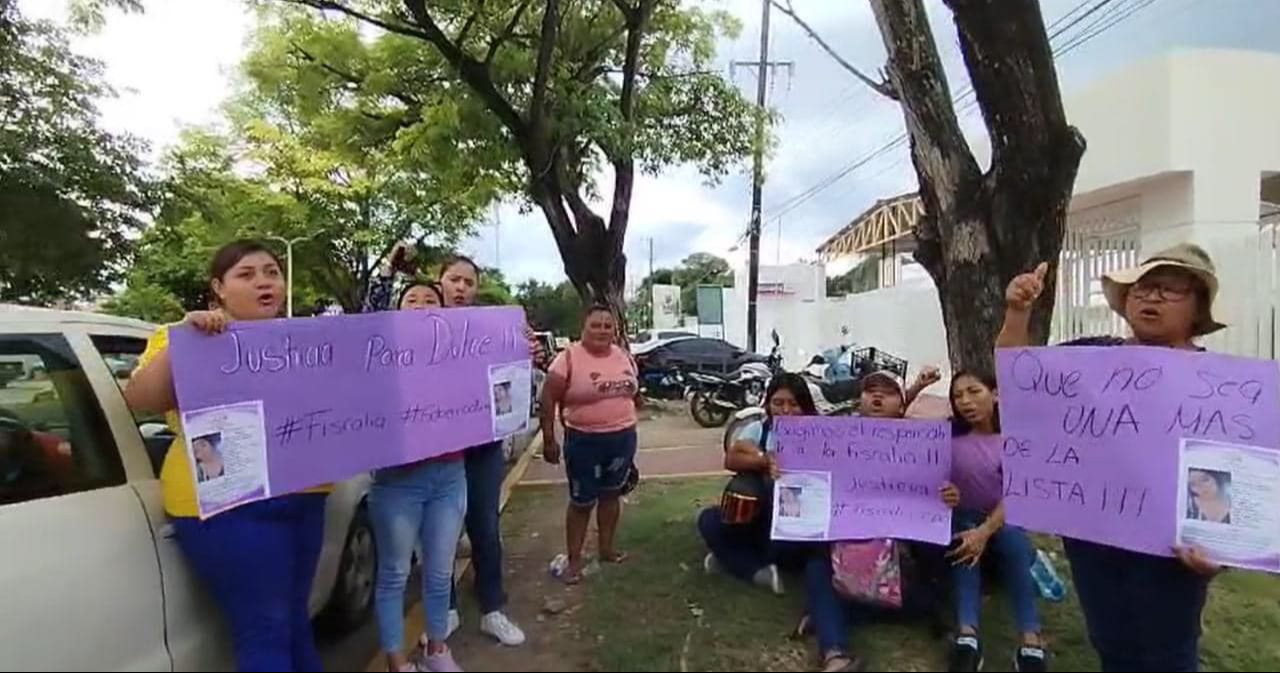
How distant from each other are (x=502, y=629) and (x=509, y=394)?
36.7 inches

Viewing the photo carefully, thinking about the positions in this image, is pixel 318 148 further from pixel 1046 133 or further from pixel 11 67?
pixel 1046 133

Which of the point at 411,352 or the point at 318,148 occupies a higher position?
the point at 318,148

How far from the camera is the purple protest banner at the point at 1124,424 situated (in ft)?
6.93

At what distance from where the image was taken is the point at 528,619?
214 cm

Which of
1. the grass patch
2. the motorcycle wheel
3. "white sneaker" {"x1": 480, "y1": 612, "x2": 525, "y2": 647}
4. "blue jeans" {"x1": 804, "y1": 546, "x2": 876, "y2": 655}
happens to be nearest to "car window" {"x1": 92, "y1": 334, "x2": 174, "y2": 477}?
"white sneaker" {"x1": 480, "y1": 612, "x2": 525, "y2": 647}

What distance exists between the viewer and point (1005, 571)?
2873mm

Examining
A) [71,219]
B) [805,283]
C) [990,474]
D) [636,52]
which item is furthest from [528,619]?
[805,283]

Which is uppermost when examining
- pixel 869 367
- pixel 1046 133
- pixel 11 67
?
pixel 11 67

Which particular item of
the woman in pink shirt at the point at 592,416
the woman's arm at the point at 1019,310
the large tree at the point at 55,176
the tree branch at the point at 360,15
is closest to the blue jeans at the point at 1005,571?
the woman's arm at the point at 1019,310

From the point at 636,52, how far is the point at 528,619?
1049cm

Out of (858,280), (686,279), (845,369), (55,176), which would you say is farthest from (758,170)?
(686,279)

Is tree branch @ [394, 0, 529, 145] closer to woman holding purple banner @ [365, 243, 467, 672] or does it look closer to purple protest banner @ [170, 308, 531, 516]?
woman holding purple banner @ [365, 243, 467, 672]

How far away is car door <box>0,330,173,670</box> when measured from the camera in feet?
7.24

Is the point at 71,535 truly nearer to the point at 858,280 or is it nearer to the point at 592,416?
the point at 592,416
